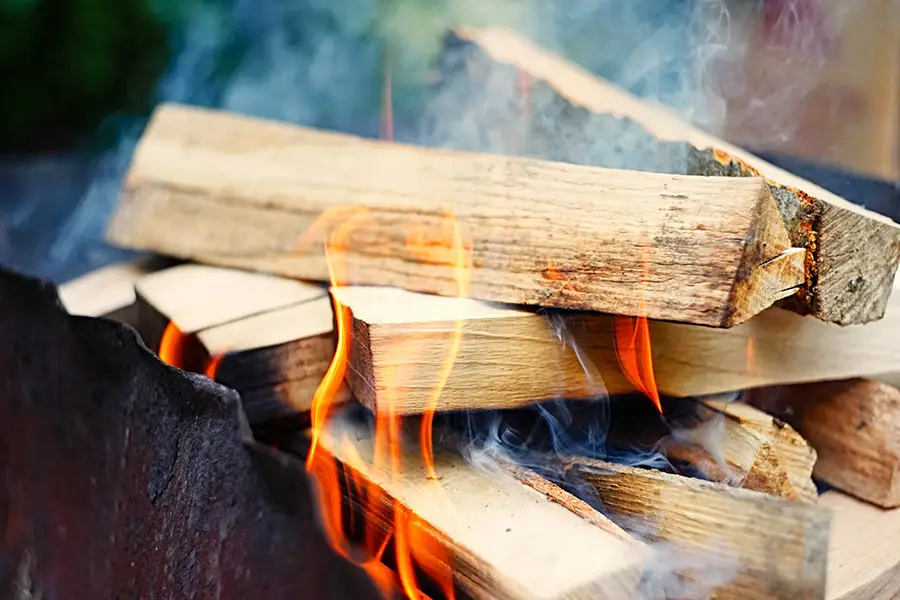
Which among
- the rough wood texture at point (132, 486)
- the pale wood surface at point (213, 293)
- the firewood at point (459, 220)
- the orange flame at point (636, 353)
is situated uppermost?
the firewood at point (459, 220)

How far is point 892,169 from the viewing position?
306cm

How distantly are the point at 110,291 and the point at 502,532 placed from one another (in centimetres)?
124

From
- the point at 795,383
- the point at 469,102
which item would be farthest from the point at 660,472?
the point at 469,102

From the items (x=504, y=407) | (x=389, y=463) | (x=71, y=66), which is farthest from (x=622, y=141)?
(x=71, y=66)

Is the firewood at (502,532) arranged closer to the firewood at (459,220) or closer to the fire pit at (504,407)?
the fire pit at (504,407)

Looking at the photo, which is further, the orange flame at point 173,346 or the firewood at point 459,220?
the orange flame at point 173,346

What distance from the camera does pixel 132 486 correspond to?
1.34 m

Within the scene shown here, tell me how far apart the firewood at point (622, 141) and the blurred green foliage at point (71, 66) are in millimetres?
1797

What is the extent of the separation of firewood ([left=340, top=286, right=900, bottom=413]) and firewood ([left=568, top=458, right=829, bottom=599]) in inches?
7.6

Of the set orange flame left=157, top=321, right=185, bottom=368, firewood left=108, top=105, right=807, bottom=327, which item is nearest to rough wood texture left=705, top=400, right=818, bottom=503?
firewood left=108, top=105, right=807, bottom=327

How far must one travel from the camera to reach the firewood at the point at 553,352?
50.5 inches

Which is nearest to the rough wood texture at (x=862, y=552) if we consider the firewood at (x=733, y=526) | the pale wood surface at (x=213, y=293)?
the firewood at (x=733, y=526)

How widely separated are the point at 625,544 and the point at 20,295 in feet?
3.72

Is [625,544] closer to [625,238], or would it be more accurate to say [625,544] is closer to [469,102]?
[625,238]
